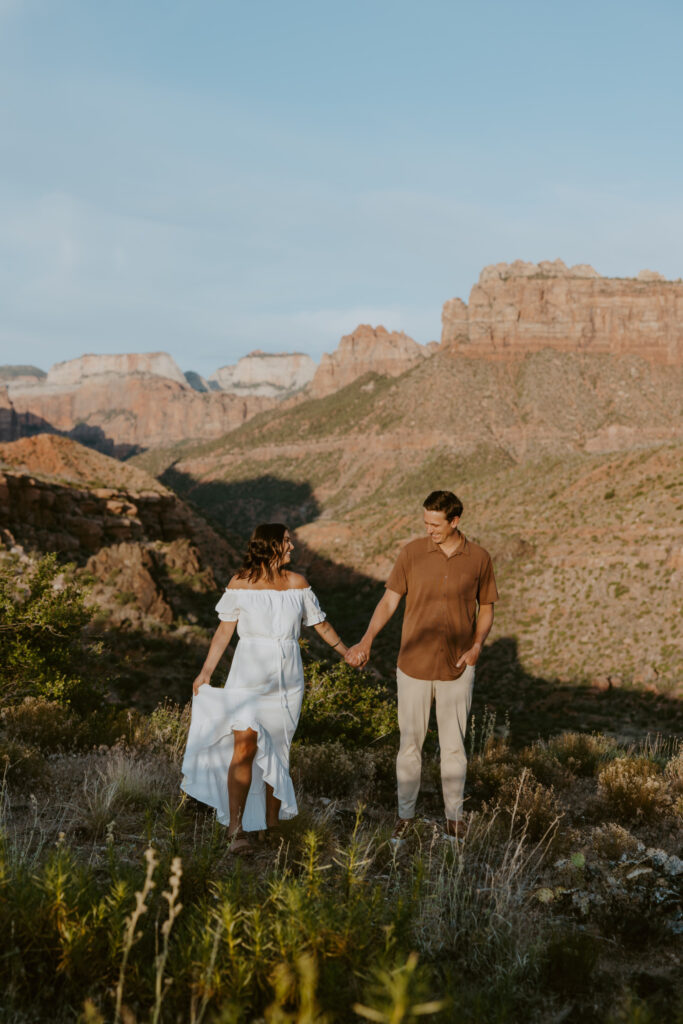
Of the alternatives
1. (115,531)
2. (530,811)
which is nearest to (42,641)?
(530,811)

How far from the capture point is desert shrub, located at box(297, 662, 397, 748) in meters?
8.39

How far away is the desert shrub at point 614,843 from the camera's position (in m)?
4.11

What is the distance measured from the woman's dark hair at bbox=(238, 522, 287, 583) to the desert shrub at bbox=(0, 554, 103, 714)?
4.07 metres

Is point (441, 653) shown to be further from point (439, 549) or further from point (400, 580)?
point (439, 549)

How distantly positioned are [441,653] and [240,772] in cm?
152

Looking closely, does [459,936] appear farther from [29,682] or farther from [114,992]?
[29,682]

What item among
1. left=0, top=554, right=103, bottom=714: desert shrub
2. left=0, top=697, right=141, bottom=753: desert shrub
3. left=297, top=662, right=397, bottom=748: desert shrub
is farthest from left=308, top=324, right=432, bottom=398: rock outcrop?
left=0, top=697, right=141, bottom=753: desert shrub

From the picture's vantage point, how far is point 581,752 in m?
7.55

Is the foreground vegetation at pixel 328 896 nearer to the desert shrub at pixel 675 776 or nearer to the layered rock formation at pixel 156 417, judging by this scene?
the desert shrub at pixel 675 776

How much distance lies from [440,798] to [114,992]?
3.83 m

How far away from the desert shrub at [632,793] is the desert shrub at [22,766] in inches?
170

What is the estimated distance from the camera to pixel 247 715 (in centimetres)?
395

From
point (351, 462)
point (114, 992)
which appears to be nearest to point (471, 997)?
point (114, 992)

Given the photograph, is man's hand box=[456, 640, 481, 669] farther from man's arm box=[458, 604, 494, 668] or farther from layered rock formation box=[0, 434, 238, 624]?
layered rock formation box=[0, 434, 238, 624]
